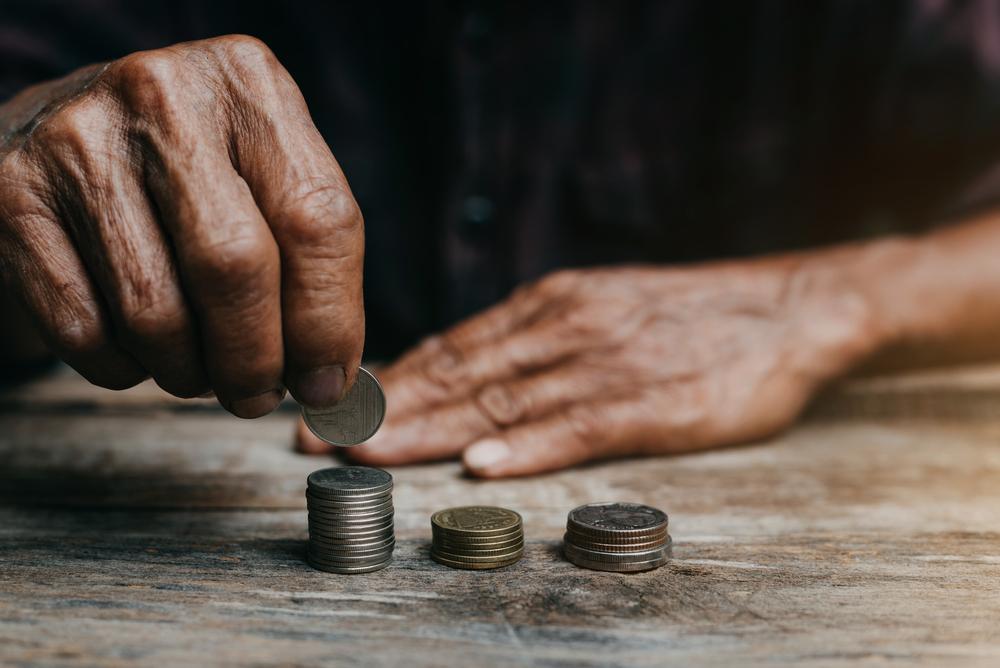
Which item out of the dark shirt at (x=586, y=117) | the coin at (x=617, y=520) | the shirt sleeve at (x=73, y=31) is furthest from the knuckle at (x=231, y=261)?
the shirt sleeve at (x=73, y=31)

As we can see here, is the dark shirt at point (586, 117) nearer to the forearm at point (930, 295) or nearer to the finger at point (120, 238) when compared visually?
the forearm at point (930, 295)

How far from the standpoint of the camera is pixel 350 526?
1.12 metres

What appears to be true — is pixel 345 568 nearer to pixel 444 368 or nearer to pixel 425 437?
pixel 425 437

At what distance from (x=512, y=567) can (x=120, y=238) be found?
0.67 metres

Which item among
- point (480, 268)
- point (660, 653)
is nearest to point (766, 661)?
point (660, 653)

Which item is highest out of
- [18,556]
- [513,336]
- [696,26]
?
[696,26]

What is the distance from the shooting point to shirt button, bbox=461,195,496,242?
8.19 feet

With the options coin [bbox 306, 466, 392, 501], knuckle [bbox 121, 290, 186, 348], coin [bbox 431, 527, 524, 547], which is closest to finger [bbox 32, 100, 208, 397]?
knuckle [bbox 121, 290, 186, 348]

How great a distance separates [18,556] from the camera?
1.15 meters

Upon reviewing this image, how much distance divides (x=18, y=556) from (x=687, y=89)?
83.8 inches

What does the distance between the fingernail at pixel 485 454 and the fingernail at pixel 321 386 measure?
0.45 metres

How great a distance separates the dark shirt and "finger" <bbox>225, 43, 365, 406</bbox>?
54.1 inches

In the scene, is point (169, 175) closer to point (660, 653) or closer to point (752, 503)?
point (660, 653)

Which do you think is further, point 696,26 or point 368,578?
point 696,26
